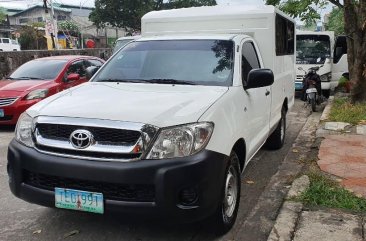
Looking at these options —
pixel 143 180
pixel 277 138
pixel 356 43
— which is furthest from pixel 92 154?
pixel 356 43

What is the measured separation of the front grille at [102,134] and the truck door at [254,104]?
1528mm

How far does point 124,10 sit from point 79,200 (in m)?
47.4

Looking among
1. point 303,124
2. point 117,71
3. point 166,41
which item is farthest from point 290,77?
point 117,71

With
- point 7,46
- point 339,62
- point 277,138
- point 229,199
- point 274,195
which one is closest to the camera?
point 229,199

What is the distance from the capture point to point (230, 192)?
3.80 metres

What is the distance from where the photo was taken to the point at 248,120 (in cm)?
432

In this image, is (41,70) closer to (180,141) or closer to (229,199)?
(229,199)

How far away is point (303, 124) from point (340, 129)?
1.80 m

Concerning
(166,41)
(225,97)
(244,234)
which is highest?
(166,41)

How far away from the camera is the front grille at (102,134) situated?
3.11 metres

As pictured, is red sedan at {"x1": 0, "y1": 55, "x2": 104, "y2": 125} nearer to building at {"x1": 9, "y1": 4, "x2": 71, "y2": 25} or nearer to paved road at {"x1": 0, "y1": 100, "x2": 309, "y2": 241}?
paved road at {"x1": 0, "y1": 100, "x2": 309, "y2": 241}

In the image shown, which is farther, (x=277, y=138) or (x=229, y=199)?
(x=277, y=138)

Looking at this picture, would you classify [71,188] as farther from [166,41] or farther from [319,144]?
[319,144]

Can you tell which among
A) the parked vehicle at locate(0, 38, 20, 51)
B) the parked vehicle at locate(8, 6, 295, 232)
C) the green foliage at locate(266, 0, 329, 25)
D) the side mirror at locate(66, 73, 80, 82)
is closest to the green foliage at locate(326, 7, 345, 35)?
the green foliage at locate(266, 0, 329, 25)
